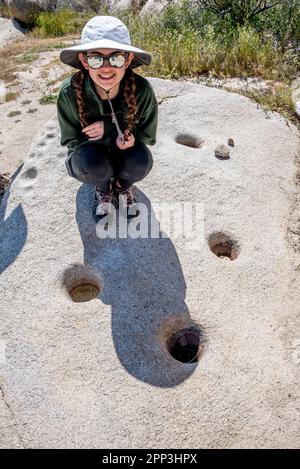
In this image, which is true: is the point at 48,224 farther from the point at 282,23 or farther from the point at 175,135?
the point at 282,23

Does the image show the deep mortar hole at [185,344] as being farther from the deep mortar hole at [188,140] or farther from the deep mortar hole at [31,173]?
the deep mortar hole at [188,140]

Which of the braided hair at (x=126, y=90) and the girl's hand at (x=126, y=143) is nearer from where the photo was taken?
the braided hair at (x=126, y=90)

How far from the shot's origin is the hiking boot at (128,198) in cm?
414

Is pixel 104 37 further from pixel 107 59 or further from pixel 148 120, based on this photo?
pixel 148 120

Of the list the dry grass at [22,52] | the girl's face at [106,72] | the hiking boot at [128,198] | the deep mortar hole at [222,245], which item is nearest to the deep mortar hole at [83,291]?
the hiking boot at [128,198]

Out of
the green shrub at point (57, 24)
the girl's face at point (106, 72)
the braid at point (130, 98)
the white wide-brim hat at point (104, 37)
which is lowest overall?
the green shrub at point (57, 24)

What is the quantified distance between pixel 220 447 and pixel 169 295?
3.74 ft

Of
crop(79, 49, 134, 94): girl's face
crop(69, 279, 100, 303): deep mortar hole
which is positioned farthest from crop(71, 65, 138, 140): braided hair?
crop(69, 279, 100, 303): deep mortar hole

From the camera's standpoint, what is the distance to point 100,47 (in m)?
2.95

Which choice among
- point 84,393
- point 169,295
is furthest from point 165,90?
point 84,393

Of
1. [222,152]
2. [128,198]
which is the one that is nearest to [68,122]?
[128,198]

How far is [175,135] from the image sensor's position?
5.14 m

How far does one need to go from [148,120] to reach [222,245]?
1.25m

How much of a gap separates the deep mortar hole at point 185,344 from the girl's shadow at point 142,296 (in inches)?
2.4
